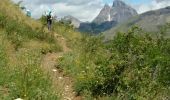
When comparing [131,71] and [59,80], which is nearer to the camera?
[131,71]

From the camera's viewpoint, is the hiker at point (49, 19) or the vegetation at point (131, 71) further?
the hiker at point (49, 19)

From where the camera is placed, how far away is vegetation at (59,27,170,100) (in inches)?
469

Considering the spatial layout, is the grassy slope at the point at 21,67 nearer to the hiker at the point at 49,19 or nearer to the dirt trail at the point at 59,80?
the dirt trail at the point at 59,80

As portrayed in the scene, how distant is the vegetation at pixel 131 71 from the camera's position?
11.9 metres

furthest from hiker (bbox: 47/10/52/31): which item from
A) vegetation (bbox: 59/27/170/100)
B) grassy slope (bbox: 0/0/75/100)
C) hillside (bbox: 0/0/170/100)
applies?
vegetation (bbox: 59/27/170/100)

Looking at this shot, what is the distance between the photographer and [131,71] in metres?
13.0

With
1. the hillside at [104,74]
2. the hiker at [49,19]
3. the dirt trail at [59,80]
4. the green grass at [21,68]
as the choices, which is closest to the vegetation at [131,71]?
the hillside at [104,74]

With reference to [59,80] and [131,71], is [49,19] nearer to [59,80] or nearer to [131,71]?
[59,80]

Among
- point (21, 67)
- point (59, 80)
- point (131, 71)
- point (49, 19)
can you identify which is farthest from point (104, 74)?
point (49, 19)

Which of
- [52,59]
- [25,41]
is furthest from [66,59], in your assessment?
[25,41]

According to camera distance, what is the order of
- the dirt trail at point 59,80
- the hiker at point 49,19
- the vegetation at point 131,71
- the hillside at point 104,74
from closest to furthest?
1. the hillside at point 104,74
2. the vegetation at point 131,71
3. the dirt trail at point 59,80
4. the hiker at point 49,19

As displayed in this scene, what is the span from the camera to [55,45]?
2328 cm

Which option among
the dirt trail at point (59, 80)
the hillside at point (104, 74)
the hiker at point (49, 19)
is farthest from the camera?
the hiker at point (49, 19)

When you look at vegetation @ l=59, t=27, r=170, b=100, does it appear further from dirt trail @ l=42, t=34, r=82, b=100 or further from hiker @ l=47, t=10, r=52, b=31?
hiker @ l=47, t=10, r=52, b=31
